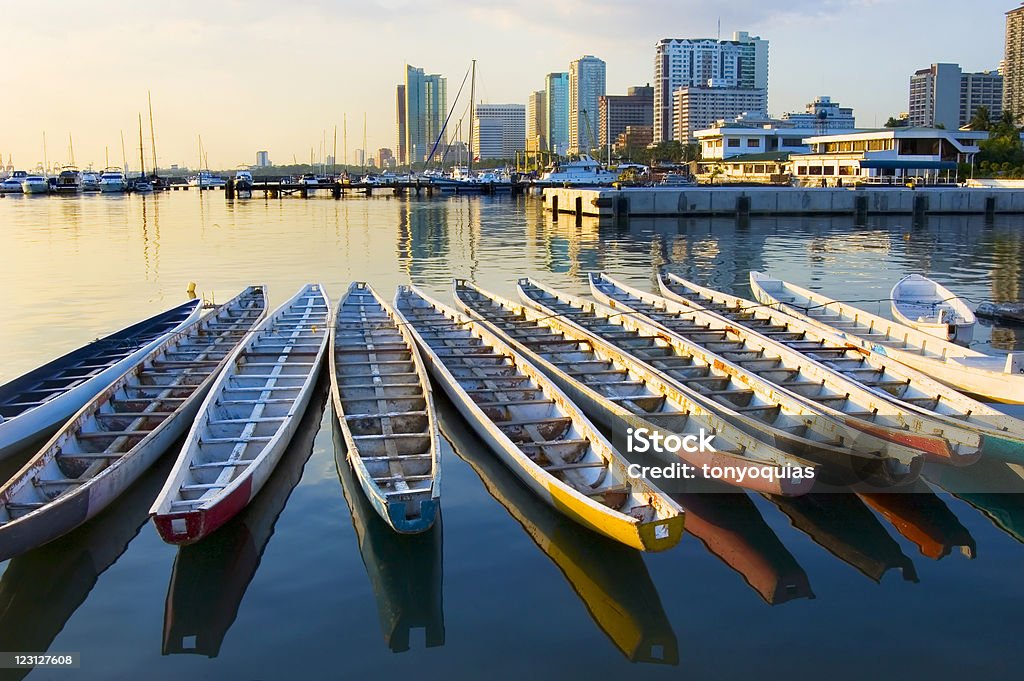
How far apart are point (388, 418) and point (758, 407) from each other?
560 cm

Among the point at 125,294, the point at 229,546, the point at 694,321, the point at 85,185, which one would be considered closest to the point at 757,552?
the point at 229,546

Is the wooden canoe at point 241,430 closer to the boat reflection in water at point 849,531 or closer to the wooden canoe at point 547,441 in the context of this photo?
the wooden canoe at point 547,441

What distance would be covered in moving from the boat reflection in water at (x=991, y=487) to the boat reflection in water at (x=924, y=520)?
A: 17.4 inches

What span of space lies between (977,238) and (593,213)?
27.9 m

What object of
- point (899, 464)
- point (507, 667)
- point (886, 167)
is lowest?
point (507, 667)

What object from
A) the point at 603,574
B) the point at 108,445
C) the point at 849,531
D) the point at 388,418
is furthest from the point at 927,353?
the point at 108,445

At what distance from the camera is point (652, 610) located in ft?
30.5

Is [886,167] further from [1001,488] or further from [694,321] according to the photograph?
[1001,488]

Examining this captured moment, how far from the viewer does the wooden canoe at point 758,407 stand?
11.2m

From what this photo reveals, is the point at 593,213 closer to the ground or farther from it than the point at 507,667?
farther from it

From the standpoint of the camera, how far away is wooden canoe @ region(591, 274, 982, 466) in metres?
11.3

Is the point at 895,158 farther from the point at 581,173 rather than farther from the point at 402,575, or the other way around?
the point at 402,575

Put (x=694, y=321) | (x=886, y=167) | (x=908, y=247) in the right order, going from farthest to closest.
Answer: (x=886, y=167)
(x=908, y=247)
(x=694, y=321)

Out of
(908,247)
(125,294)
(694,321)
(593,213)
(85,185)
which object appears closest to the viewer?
(694,321)
